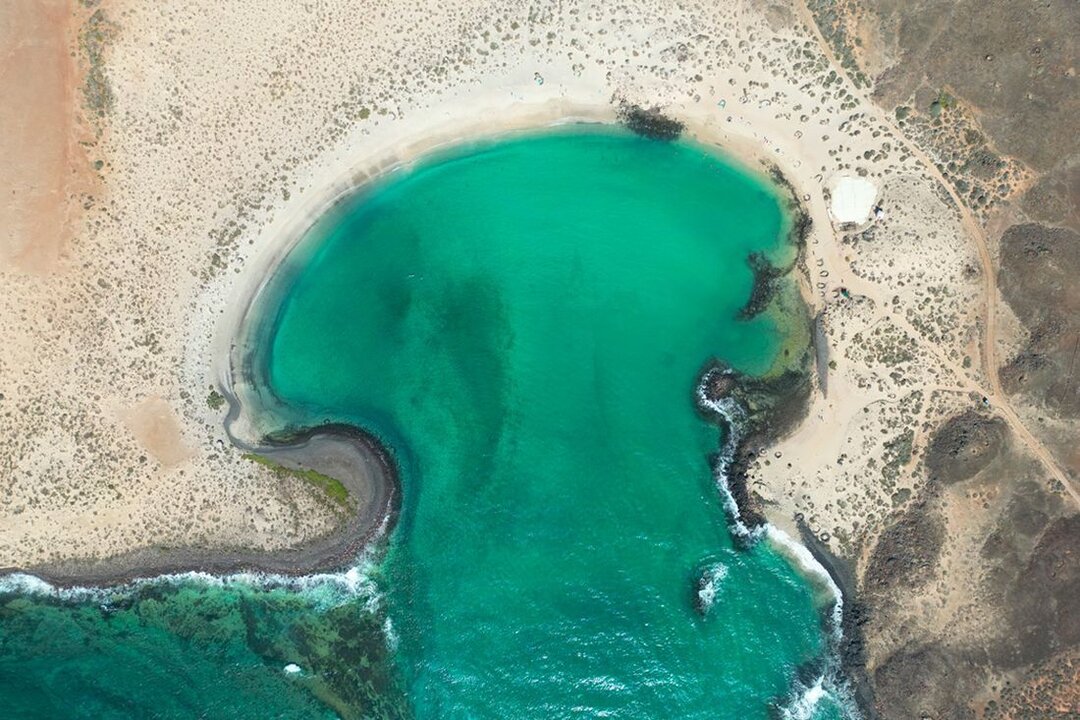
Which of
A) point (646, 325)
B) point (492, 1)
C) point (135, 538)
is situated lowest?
point (135, 538)

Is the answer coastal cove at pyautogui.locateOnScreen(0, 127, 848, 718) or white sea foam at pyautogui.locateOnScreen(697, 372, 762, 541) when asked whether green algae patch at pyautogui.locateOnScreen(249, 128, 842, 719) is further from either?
white sea foam at pyautogui.locateOnScreen(697, 372, 762, 541)

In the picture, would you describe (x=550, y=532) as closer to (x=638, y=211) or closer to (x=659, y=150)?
(x=638, y=211)

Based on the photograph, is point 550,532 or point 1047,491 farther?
point 550,532

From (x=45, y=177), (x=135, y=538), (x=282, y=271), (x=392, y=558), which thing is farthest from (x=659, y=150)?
(x=135, y=538)

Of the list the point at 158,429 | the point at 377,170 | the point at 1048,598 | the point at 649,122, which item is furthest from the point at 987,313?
the point at 158,429

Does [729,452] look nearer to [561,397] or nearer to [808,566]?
[808,566]

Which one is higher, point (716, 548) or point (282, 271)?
point (282, 271)

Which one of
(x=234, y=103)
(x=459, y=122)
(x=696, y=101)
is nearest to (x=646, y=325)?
(x=696, y=101)
